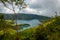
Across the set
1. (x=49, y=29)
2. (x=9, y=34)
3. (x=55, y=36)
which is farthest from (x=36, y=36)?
(x=9, y=34)

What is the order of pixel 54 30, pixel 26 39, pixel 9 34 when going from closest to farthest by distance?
1. pixel 54 30
2. pixel 26 39
3. pixel 9 34

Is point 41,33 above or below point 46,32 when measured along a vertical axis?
below

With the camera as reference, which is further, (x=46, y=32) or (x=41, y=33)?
(x=41, y=33)

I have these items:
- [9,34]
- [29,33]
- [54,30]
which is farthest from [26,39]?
[54,30]

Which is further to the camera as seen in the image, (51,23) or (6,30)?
(6,30)

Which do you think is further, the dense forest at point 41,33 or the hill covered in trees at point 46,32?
the dense forest at point 41,33

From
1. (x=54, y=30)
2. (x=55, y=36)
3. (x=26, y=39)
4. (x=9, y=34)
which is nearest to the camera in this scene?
(x=55, y=36)

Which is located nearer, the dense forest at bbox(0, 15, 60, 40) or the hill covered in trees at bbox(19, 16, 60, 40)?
the hill covered in trees at bbox(19, 16, 60, 40)

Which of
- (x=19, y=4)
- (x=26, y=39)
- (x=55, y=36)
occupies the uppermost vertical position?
(x=19, y=4)

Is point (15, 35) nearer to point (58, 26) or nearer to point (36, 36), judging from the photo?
point (36, 36)

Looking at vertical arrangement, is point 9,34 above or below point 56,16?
below

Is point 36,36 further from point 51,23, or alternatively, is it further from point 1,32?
point 1,32
